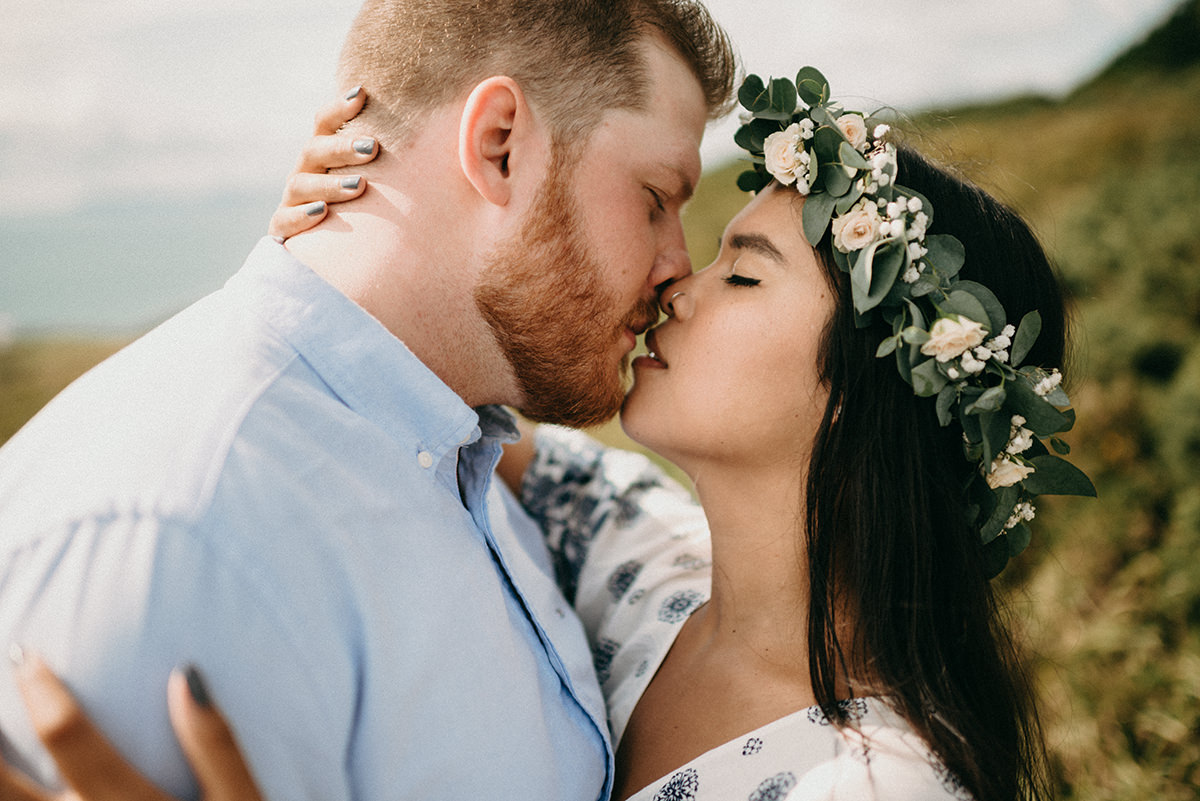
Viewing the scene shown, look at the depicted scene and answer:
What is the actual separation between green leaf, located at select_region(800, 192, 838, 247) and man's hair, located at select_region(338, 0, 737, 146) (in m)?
0.54

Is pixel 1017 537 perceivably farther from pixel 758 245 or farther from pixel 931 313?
pixel 758 245

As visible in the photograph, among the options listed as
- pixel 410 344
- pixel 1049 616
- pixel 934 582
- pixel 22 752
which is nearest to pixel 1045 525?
pixel 1049 616

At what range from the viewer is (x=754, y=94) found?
2346 mm

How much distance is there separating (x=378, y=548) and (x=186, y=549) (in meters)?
0.37

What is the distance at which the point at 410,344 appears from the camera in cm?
194

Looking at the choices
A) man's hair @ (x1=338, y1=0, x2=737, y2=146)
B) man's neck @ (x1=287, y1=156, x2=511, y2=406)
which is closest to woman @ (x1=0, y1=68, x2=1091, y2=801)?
man's neck @ (x1=287, y1=156, x2=511, y2=406)

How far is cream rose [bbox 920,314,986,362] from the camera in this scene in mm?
1931

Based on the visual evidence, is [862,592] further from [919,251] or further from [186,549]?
[186,549]

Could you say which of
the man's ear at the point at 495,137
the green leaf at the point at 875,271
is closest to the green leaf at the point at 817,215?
the green leaf at the point at 875,271

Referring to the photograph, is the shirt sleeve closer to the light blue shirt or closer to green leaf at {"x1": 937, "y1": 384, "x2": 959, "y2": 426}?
the light blue shirt

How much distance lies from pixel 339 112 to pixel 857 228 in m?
1.41

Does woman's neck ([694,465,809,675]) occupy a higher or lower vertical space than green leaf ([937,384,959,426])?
lower

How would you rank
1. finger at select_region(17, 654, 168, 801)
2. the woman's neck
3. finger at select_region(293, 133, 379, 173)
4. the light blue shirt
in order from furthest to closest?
the woman's neck, finger at select_region(293, 133, 379, 173), the light blue shirt, finger at select_region(17, 654, 168, 801)

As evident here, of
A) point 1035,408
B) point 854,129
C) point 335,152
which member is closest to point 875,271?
point 854,129
